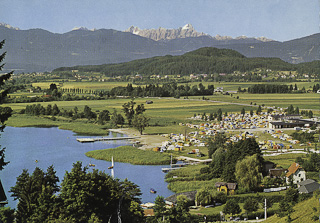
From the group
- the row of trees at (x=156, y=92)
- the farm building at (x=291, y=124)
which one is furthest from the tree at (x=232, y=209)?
the row of trees at (x=156, y=92)

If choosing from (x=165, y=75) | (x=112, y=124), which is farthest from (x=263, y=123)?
(x=165, y=75)

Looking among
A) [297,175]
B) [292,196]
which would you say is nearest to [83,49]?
[297,175]

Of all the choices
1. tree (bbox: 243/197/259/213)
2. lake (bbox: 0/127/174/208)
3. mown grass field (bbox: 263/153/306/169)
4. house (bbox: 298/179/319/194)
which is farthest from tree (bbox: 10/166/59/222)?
mown grass field (bbox: 263/153/306/169)

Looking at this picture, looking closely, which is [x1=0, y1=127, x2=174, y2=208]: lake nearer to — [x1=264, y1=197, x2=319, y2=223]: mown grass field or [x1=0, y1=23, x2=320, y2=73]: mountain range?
[x1=264, y1=197, x2=319, y2=223]: mown grass field

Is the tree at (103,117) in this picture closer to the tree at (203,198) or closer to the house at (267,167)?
the house at (267,167)

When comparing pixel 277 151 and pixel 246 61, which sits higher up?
pixel 246 61

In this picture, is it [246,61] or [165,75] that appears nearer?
[165,75]

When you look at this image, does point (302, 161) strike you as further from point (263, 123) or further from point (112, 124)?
point (112, 124)
